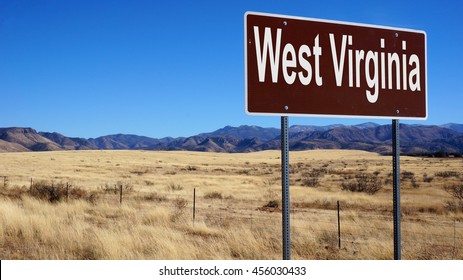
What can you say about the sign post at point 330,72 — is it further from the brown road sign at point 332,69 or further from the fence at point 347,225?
the fence at point 347,225

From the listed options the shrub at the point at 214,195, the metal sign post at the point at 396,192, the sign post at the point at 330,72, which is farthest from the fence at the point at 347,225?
the sign post at the point at 330,72

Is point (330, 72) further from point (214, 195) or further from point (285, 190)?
point (214, 195)

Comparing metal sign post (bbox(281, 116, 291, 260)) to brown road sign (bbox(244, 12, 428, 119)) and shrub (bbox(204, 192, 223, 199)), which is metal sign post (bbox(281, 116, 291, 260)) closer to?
brown road sign (bbox(244, 12, 428, 119))

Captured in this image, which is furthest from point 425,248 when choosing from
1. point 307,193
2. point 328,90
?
point 307,193

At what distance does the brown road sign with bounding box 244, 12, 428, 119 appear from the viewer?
3.46 m

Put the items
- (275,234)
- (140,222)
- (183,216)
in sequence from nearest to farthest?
(275,234)
(140,222)
(183,216)

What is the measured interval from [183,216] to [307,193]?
12.5m

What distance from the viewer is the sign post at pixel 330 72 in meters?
3.46

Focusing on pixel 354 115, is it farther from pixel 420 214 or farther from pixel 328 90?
pixel 420 214

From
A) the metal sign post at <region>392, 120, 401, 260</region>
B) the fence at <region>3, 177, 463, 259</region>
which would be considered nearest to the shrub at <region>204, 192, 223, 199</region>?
the fence at <region>3, 177, 463, 259</region>

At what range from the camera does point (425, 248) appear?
9656 millimetres

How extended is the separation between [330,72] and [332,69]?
0.03 m

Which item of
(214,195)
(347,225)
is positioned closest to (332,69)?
(347,225)

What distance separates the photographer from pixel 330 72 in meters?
3.76
